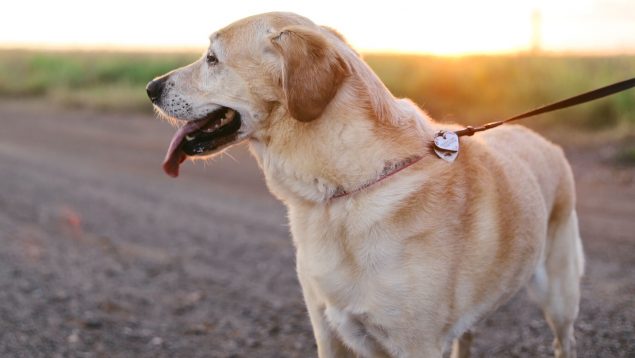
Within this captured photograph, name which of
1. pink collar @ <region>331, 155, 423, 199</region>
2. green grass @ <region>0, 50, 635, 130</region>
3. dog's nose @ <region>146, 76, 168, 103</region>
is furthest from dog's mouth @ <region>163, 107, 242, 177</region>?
green grass @ <region>0, 50, 635, 130</region>

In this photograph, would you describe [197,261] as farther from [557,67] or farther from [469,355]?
[557,67]

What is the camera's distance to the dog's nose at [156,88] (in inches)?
145

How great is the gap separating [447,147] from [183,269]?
372 centimetres

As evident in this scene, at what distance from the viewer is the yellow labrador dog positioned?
3207 millimetres

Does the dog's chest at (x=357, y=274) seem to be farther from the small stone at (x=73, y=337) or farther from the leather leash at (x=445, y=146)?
the small stone at (x=73, y=337)

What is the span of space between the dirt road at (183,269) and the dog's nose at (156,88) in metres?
1.82

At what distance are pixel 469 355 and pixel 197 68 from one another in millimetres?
2325

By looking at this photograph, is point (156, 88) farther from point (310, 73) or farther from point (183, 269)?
point (183, 269)

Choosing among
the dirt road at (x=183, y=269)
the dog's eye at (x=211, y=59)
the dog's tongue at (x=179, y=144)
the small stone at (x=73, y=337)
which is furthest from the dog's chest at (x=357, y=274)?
the small stone at (x=73, y=337)

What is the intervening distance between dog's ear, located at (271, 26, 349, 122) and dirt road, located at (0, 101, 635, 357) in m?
2.15

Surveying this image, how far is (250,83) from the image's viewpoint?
3445mm

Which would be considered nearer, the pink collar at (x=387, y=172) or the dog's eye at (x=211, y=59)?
the pink collar at (x=387, y=172)

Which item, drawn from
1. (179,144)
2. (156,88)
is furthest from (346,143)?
(156,88)

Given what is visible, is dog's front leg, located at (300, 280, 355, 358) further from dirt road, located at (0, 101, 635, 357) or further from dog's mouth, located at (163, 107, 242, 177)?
dirt road, located at (0, 101, 635, 357)
